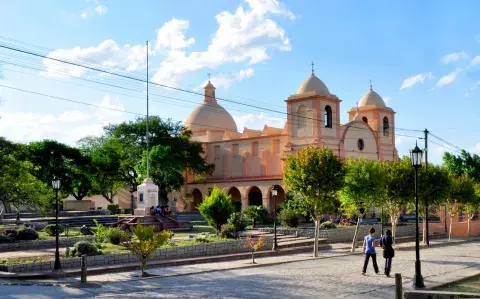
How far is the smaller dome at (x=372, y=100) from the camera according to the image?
61.3 metres

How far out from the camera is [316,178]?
25.0 meters

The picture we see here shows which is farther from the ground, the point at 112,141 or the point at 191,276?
the point at 112,141

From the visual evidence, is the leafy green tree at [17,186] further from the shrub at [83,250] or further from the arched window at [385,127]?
the arched window at [385,127]

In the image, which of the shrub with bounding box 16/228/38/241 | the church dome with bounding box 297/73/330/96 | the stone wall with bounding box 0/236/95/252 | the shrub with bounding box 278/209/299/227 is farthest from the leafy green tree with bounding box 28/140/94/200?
the stone wall with bounding box 0/236/95/252

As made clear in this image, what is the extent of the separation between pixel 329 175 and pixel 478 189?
21.6 metres

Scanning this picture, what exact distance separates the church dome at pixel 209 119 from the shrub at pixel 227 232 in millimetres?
37291

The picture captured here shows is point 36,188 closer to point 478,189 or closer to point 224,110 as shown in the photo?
point 478,189

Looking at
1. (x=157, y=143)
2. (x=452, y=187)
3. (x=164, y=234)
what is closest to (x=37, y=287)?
(x=164, y=234)

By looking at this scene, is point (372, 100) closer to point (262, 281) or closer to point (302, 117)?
point (302, 117)

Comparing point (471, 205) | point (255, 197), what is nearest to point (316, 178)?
point (471, 205)

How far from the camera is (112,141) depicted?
55688 mm

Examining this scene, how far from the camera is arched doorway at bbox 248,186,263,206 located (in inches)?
2333

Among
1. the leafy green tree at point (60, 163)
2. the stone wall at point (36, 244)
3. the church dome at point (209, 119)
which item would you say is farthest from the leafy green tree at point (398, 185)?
the church dome at point (209, 119)

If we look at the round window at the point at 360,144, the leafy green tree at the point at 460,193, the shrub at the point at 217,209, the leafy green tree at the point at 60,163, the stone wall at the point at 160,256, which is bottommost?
the stone wall at the point at 160,256
